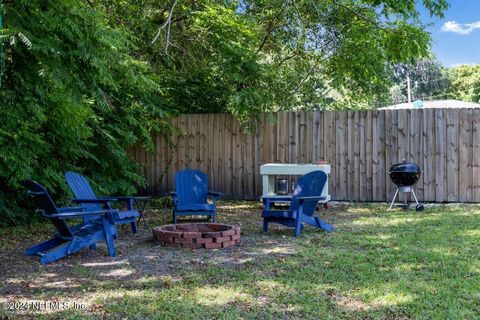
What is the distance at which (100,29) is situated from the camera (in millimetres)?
3553

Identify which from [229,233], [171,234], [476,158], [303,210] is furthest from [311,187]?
[476,158]

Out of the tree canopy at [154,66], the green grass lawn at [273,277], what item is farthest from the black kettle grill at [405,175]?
the green grass lawn at [273,277]

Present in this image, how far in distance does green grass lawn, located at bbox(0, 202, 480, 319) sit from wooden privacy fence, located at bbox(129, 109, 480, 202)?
260 cm

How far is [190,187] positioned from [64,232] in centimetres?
268

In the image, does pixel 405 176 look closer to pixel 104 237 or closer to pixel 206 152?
pixel 206 152

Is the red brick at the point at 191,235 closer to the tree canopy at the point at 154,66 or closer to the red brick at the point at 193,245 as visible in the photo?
the red brick at the point at 193,245

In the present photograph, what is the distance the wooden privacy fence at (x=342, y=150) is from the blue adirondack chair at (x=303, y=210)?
8.65 feet

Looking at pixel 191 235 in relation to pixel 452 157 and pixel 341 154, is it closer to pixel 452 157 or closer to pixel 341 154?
pixel 341 154

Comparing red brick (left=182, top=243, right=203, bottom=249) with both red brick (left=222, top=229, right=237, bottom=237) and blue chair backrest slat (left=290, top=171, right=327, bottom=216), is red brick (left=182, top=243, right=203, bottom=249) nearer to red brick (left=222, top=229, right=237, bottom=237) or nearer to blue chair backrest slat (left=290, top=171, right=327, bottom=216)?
red brick (left=222, top=229, right=237, bottom=237)

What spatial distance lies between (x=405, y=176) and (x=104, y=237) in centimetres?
493

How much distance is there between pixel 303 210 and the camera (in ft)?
20.3

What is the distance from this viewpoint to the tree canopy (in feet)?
11.7

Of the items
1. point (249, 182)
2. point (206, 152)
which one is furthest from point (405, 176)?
point (206, 152)

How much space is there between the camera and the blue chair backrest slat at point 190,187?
7.18 meters
